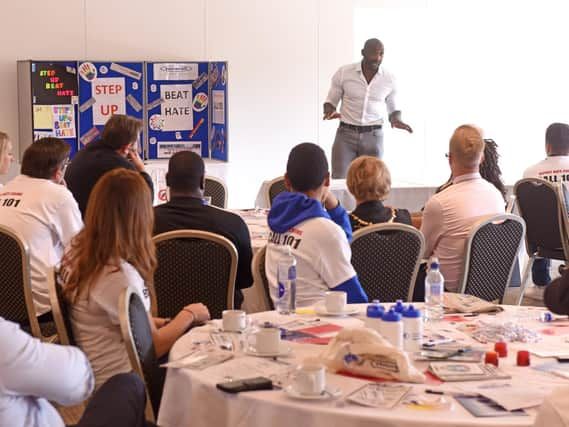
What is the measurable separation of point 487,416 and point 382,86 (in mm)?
7315

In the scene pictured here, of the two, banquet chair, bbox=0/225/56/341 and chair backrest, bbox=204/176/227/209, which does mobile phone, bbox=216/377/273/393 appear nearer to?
banquet chair, bbox=0/225/56/341

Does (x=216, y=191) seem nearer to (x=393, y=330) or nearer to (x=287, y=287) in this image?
(x=287, y=287)

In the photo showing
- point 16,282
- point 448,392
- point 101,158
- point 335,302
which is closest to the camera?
point 448,392

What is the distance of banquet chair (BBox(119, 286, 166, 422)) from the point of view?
3254 mm

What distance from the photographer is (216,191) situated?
7.80 metres

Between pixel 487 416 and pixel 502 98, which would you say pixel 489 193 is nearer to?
pixel 487 416

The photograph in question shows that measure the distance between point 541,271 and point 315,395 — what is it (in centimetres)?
551

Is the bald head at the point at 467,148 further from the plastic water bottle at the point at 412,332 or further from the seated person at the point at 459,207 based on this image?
the plastic water bottle at the point at 412,332

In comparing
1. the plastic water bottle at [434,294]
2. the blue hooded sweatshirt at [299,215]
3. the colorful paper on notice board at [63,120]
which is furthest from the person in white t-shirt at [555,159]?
the colorful paper on notice board at [63,120]

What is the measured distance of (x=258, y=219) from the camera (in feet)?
21.9

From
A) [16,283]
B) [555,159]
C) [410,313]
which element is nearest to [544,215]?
[555,159]

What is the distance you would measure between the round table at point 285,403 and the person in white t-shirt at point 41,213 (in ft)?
6.55

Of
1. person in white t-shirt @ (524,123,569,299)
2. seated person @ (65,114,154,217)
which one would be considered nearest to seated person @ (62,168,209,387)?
seated person @ (65,114,154,217)

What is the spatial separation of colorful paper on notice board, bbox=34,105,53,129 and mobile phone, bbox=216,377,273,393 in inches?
277
